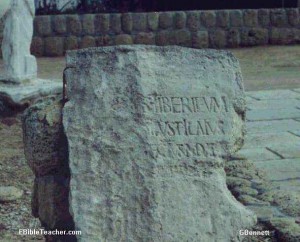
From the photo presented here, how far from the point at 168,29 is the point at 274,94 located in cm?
463

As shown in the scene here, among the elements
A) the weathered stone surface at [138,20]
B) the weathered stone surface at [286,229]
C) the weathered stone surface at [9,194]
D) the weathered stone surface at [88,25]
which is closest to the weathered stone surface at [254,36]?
the weathered stone surface at [138,20]

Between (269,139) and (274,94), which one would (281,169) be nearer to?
(269,139)

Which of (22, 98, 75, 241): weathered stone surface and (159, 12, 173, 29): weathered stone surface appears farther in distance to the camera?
(159, 12, 173, 29): weathered stone surface

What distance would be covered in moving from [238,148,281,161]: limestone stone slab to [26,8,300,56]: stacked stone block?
7109 millimetres

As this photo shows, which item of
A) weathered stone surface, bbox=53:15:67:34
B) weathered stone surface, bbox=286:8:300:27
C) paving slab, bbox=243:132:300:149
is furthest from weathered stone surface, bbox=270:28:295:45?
paving slab, bbox=243:132:300:149

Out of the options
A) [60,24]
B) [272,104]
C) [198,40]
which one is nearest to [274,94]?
[272,104]

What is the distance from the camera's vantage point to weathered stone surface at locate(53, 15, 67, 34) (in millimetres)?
12742

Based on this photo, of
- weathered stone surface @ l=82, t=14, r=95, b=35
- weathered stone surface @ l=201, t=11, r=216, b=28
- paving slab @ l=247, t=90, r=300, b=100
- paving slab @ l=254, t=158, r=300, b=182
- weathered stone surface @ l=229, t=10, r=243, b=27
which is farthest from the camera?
weathered stone surface @ l=229, t=10, r=243, b=27

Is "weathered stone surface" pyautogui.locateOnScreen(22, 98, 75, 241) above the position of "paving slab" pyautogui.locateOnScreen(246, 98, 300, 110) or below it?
above

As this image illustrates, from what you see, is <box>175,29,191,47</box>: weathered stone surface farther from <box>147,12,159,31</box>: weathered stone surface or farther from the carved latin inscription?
the carved latin inscription

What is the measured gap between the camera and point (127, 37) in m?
12.8

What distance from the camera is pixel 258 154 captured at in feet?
18.8

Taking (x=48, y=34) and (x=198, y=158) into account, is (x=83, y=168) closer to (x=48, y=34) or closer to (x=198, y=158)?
(x=198, y=158)

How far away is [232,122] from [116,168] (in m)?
0.51
